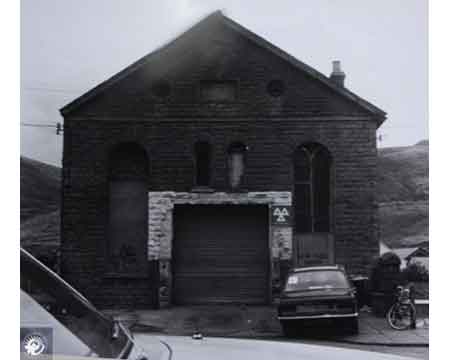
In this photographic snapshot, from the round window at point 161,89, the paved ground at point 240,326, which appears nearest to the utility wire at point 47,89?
the paved ground at point 240,326

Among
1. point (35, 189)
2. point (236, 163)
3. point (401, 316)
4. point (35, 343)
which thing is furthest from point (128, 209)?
point (35, 343)

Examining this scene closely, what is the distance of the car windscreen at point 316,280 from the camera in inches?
386

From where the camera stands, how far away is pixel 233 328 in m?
9.68

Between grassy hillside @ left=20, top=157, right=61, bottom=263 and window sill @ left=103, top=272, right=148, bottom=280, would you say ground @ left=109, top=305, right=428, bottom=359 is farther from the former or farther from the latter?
grassy hillside @ left=20, top=157, right=61, bottom=263

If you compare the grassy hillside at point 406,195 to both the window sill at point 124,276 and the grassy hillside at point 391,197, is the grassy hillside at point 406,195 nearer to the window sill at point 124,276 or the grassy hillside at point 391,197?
the grassy hillside at point 391,197

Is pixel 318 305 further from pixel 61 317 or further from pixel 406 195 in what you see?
pixel 61 317

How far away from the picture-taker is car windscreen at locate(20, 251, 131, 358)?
208 cm

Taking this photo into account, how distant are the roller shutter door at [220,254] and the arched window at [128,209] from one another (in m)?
0.78
